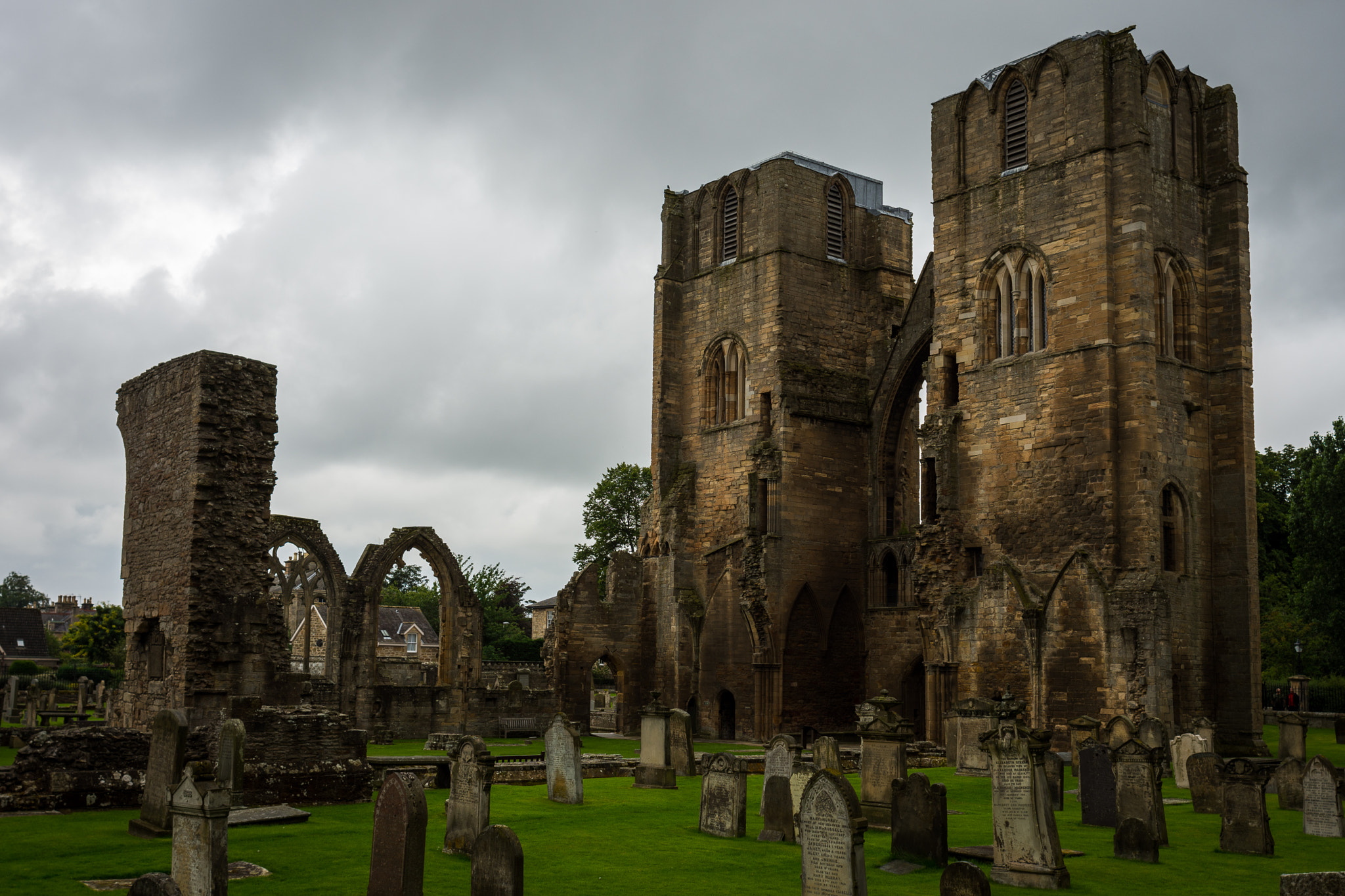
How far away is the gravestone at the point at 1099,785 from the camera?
1473cm

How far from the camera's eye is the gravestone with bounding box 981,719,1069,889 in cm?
1077

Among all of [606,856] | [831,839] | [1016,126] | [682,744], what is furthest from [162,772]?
[1016,126]

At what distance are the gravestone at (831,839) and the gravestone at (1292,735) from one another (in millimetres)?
14043

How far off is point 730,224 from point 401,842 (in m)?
28.8

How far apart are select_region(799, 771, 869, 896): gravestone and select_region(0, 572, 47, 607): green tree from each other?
148632 mm

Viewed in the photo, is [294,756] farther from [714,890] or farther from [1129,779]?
[1129,779]

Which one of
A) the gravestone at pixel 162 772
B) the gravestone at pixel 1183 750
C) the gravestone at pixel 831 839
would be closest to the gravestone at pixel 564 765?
the gravestone at pixel 162 772

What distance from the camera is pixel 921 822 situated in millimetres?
11797

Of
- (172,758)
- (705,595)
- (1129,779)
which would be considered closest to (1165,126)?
(705,595)

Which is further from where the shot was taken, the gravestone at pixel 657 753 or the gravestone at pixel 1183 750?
the gravestone at pixel 1183 750

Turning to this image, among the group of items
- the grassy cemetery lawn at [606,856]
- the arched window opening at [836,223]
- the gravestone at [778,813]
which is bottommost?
the grassy cemetery lawn at [606,856]

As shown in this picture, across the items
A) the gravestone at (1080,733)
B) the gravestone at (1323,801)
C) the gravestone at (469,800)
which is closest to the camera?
the gravestone at (469,800)

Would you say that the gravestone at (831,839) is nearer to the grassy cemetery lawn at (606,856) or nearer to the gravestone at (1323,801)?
the grassy cemetery lawn at (606,856)

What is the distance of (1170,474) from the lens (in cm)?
2605
